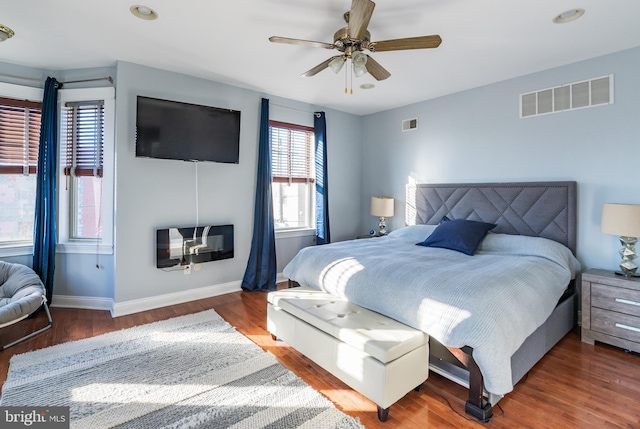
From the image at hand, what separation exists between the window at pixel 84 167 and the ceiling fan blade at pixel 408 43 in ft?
9.97

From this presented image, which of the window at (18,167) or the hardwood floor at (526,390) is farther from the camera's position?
the window at (18,167)

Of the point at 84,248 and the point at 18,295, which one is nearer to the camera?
the point at 18,295

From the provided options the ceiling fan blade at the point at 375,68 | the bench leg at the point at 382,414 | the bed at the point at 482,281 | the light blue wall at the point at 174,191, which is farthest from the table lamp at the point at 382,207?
the bench leg at the point at 382,414

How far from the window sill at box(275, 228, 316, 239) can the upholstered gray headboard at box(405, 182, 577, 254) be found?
1.64 meters

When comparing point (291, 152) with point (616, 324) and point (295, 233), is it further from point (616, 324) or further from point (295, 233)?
point (616, 324)

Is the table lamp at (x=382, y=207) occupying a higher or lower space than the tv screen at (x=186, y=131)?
lower

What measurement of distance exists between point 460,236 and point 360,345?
199cm

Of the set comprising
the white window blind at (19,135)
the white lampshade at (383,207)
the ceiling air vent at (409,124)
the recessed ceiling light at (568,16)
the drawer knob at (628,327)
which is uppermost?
the recessed ceiling light at (568,16)

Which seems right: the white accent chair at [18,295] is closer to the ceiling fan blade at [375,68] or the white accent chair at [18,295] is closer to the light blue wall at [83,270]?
the light blue wall at [83,270]

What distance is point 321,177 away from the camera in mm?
4852

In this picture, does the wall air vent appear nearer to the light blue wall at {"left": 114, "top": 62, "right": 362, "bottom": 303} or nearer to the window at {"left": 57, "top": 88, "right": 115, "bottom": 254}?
Answer: the light blue wall at {"left": 114, "top": 62, "right": 362, "bottom": 303}

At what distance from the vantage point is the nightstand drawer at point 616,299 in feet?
8.28

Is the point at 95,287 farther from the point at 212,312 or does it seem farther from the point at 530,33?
the point at 530,33

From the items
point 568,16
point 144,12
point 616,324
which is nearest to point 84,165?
point 144,12
